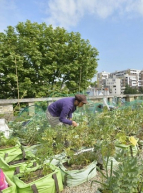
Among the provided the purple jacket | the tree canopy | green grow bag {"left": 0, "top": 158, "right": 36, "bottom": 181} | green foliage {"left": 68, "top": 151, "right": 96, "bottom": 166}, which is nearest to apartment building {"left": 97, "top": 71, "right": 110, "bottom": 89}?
the tree canopy

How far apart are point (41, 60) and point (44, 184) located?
9.49 m

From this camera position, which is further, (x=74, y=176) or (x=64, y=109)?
(x=64, y=109)

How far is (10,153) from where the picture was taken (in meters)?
2.13

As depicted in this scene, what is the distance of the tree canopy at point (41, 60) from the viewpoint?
30.7 ft

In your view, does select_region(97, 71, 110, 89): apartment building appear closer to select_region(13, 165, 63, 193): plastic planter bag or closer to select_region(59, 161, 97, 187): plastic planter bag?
select_region(59, 161, 97, 187): plastic planter bag

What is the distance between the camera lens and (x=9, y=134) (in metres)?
2.98

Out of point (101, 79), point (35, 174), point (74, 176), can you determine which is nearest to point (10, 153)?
point (35, 174)

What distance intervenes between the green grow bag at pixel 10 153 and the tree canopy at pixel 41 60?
7.24 metres

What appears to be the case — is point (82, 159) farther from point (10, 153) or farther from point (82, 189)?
point (10, 153)

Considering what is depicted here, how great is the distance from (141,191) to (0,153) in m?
1.89

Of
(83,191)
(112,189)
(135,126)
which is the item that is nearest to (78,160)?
(83,191)

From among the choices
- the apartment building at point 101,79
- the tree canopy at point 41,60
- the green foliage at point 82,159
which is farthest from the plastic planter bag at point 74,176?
the apartment building at point 101,79

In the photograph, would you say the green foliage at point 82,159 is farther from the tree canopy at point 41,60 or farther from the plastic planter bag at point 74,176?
the tree canopy at point 41,60

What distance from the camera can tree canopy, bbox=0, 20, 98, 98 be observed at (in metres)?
9.36
